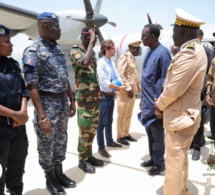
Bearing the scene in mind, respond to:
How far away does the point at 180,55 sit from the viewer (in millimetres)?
2109

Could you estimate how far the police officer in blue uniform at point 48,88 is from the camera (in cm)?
251

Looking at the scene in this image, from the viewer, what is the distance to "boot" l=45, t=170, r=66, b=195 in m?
2.80

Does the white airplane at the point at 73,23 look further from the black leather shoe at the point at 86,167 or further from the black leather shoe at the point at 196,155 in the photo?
the black leather shoe at the point at 86,167

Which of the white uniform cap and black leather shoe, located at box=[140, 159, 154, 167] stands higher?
the white uniform cap

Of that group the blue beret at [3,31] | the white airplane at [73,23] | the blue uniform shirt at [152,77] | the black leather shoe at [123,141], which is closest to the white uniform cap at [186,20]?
the blue uniform shirt at [152,77]

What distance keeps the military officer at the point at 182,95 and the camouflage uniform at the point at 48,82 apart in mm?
1162

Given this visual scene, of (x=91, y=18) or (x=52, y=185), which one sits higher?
(x=91, y=18)

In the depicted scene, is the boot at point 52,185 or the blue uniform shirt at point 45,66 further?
the boot at point 52,185

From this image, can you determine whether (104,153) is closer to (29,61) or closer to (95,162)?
(95,162)

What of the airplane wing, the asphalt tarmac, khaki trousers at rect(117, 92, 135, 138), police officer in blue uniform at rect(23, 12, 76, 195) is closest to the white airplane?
the airplane wing

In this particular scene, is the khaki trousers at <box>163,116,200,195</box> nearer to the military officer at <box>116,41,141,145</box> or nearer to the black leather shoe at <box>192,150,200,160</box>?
the black leather shoe at <box>192,150,200,160</box>

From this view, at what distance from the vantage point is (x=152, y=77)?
309 cm

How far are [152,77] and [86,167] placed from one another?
157 cm

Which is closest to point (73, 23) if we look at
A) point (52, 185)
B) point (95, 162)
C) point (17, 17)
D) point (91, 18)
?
point (91, 18)
